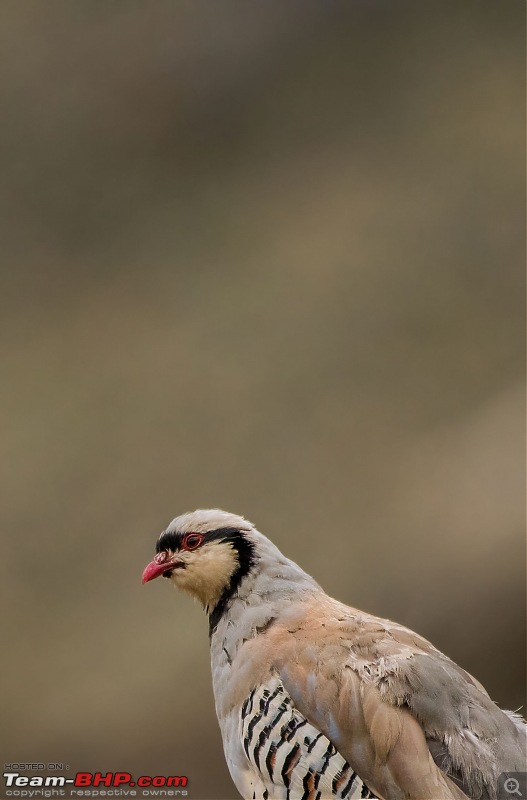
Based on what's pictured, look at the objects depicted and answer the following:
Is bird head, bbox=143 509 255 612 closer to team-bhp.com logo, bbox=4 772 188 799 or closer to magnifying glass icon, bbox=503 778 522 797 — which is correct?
magnifying glass icon, bbox=503 778 522 797

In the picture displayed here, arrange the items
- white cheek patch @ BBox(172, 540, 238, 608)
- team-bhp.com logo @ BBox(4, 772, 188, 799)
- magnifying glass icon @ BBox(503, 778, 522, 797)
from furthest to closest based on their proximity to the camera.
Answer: team-bhp.com logo @ BBox(4, 772, 188, 799), white cheek patch @ BBox(172, 540, 238, 608), magnifying glass icon @ BBox(503, 778, 522, 797)

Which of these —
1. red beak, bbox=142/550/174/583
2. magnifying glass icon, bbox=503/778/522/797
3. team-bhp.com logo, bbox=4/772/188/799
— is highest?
magnifying glass icon, bbox=503/778/522/797

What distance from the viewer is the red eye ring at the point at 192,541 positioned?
3.78m

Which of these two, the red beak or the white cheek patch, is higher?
the white cheek patch

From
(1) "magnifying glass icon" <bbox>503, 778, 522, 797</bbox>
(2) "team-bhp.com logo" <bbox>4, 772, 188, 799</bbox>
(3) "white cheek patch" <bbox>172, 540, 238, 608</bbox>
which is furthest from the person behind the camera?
(2) "team-bhp.com logo" <bbox>4, 772, 188, 799</bbox>

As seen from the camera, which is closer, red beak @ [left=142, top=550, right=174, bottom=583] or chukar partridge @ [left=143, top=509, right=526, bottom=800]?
chukar partridge @ [left=143, top=509, right=526, bottom=800]

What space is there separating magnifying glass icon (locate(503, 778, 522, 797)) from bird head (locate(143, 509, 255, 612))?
115 centimetres

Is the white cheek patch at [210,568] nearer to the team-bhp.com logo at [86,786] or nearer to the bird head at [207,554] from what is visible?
the bird head at [207,554]

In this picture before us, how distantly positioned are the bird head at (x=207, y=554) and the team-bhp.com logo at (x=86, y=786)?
1.27m

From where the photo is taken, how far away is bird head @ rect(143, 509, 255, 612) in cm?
374

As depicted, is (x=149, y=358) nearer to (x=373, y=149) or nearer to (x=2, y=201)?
(x=2, y=201)

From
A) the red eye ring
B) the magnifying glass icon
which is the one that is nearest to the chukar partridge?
the magnifying glass icon

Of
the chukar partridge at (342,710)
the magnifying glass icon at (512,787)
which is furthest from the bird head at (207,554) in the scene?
the magnifying glass icon at (512,787)

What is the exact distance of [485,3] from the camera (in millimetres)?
12812
